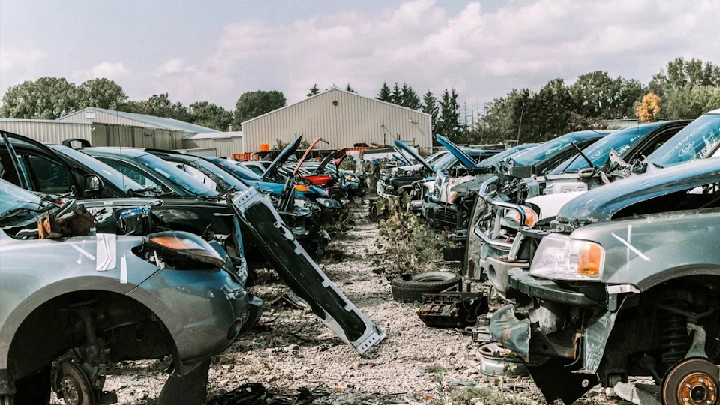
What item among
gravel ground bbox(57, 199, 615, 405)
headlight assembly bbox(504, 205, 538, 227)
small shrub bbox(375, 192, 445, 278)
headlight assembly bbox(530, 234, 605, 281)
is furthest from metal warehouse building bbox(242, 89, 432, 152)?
headlight assembly bbox(530, 234, 605, 281)

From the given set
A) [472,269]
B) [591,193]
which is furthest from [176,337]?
[472,269]

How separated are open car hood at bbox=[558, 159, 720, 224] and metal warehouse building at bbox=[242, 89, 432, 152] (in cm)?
4529

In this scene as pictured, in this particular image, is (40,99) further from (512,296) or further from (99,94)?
(512,296)

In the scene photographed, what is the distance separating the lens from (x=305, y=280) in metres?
4.91

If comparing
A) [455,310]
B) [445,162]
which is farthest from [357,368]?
[445,162]

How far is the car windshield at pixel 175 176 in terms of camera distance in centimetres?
787

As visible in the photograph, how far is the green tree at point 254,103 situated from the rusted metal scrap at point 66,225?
398ft

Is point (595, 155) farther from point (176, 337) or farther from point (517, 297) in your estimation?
point (176, 337)

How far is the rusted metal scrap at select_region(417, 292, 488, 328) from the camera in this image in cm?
646

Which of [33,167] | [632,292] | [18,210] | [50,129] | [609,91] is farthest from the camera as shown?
[609,91]

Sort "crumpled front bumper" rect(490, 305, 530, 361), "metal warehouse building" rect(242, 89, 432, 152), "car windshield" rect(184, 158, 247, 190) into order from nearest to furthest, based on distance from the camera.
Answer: "crumpled front bumper" rect(490, 305, 530, 361), "car windshield" rect(184, 158, 247, 190), "metal warehouse building" rect(242, 89, 432, 152)

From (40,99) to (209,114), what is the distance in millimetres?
34962

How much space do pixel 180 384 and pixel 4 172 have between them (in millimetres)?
3591

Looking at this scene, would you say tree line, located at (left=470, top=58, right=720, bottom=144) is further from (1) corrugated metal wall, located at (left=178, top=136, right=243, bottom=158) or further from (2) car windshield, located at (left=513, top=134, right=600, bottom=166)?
(1) corrugated metal wall, located at (left=178, top=136, right=243, bottom=158)
